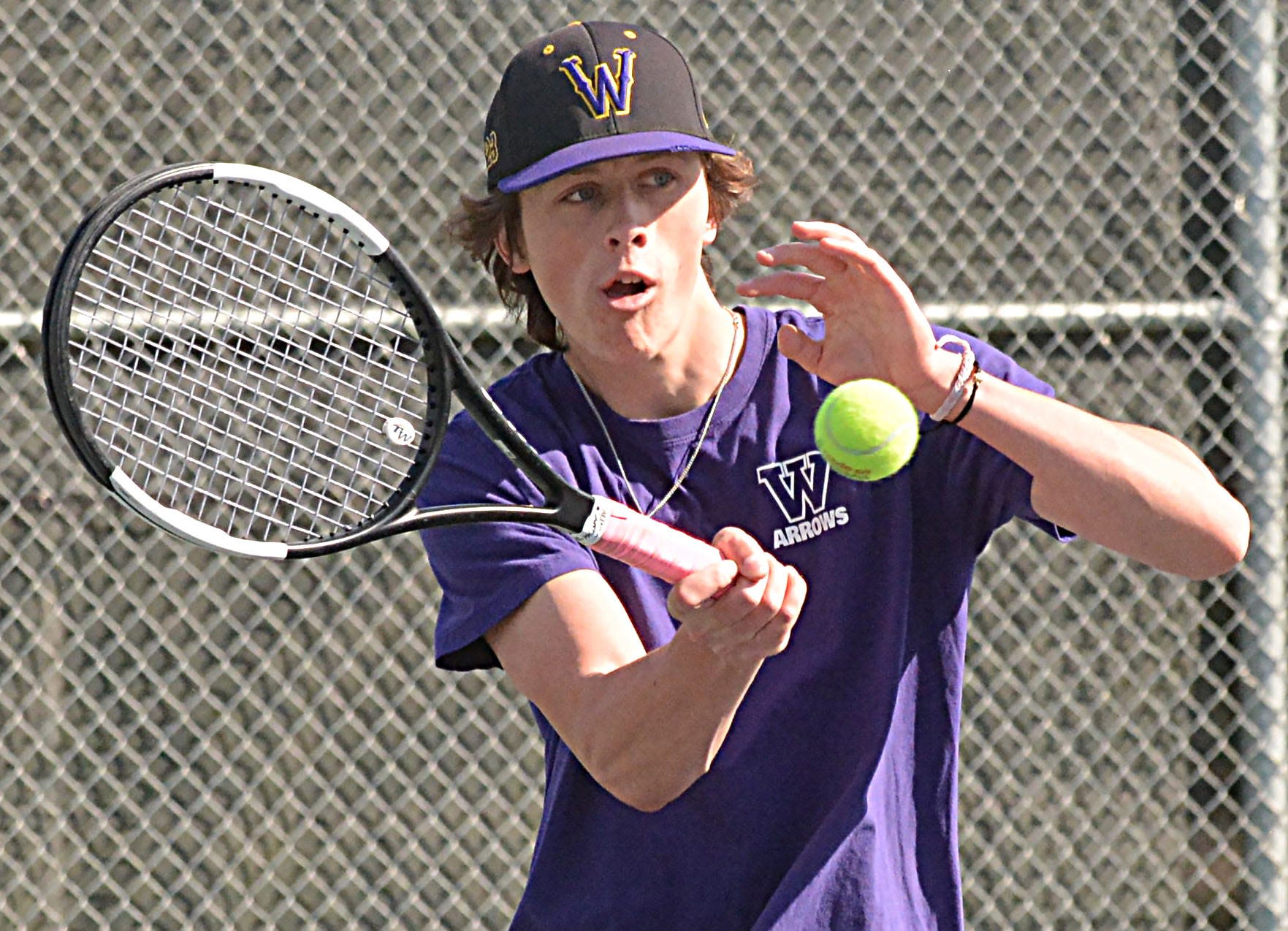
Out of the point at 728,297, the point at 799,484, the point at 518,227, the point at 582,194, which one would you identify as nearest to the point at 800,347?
the point at 799,484

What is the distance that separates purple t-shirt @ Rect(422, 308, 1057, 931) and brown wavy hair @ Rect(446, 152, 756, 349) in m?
0.29

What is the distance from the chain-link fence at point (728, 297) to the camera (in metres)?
4.35

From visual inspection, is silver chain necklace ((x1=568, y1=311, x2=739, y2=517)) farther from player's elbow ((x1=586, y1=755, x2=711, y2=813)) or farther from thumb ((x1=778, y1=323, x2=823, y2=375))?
player's elbow ((x1=586, y1=755, x2=711, y2=813))

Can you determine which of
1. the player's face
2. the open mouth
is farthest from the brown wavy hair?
the open mouth

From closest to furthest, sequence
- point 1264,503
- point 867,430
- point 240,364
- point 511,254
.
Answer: point 867,430, point 511,254, point 240,364, point 1264,503

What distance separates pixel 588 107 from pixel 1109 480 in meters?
0.78

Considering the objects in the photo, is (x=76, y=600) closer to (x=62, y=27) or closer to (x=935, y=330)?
(x=62, y=27)

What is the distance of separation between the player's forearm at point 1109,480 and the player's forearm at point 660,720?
42cm

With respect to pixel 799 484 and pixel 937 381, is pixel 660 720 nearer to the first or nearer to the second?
pixel 799 484

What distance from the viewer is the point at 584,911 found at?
2125 mm

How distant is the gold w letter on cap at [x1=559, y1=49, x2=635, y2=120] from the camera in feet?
6.75

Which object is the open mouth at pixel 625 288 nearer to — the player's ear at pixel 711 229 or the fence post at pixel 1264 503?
the player's ear at pixel 711 229

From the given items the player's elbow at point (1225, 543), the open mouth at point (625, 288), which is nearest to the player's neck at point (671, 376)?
the open mouth at point (625, 288)

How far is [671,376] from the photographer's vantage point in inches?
85.9
